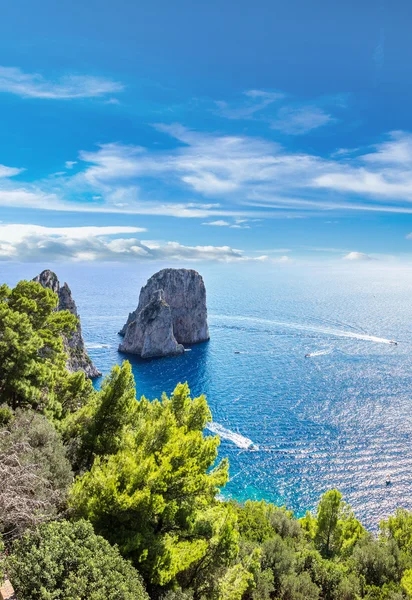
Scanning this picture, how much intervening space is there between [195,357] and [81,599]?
109m

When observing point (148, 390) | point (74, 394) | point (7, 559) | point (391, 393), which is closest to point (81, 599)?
point (7, 559)

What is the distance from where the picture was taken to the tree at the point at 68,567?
Result: 12.3m

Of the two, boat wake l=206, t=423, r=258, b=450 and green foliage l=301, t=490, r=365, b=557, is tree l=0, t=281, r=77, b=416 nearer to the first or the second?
green foliage l=301, t=490, r=365, b=557

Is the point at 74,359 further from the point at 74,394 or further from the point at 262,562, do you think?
the point at 262,562

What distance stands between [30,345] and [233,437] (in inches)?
1980

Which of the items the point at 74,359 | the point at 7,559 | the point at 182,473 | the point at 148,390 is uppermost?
the point at 182,473

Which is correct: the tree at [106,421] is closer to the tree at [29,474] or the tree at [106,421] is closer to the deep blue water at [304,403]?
the tree at [29,474]

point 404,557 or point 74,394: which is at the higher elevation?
point 74,394

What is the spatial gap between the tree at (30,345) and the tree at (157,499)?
12.1 metres

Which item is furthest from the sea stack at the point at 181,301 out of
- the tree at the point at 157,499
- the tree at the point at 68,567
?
the tree at the point at 68,567

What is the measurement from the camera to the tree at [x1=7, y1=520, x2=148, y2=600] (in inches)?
485

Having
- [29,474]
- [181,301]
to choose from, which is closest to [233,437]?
[29,474]

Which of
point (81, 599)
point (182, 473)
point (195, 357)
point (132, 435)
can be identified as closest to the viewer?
point (81, 599)

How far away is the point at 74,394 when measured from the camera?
37.1 m
